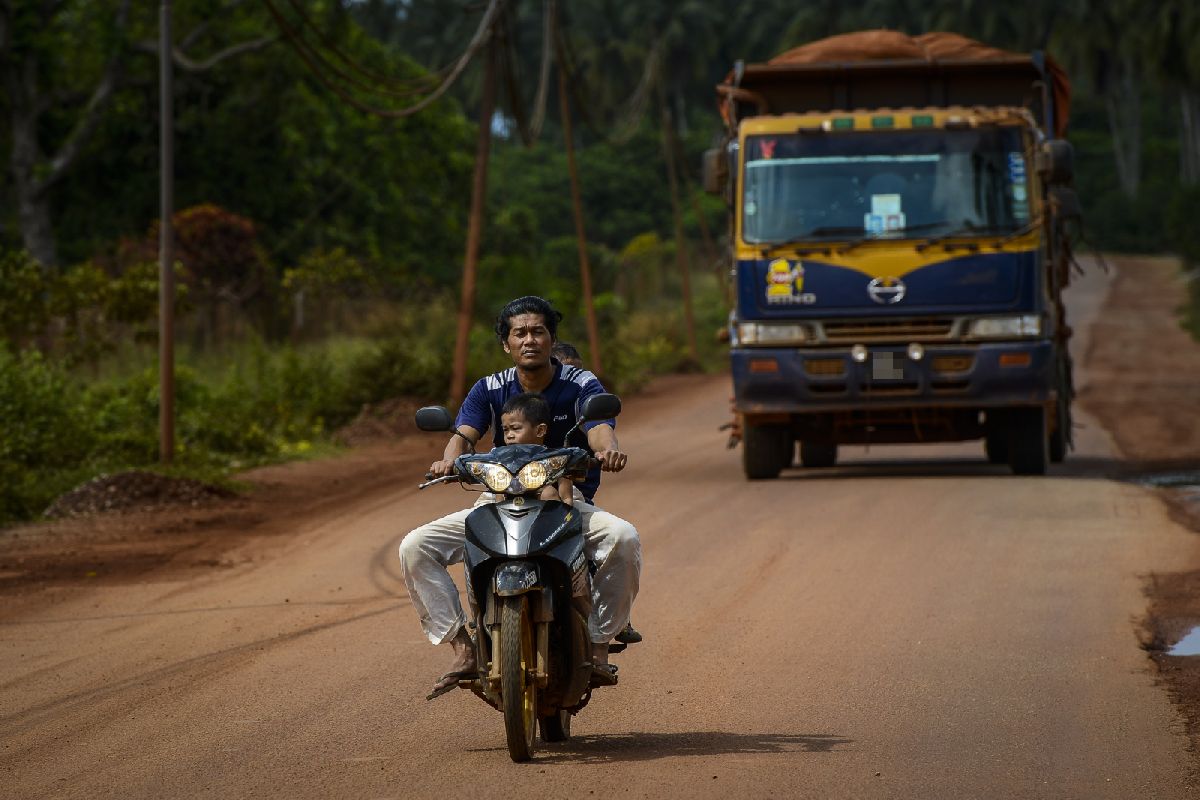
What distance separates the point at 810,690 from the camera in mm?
7594

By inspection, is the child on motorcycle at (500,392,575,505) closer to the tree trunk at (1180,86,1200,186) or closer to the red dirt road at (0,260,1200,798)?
the red dirt road at (0,260,1200,798)

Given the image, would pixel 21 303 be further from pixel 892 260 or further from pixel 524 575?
pixel 524 575

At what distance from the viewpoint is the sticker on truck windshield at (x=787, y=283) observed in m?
15.7

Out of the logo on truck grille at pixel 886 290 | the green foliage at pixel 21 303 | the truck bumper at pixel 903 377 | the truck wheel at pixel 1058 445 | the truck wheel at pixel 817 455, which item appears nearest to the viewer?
the logo on truck grille at pixel 886 290

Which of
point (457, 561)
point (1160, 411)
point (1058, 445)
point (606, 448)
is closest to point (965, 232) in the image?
point (1058, 445)

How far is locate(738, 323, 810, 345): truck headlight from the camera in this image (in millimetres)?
15852

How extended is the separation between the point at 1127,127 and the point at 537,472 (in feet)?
276

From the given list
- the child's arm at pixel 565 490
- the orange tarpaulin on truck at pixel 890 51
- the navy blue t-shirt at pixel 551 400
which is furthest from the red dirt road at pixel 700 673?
the orange tarpaulin on truck at pixel 890 51

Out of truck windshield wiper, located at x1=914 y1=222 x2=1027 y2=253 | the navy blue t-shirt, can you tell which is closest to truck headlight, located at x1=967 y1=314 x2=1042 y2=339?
truck windshield wiper, located at x1=914 y1=222 x2=1027 y2=253

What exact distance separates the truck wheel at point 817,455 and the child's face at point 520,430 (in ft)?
40.2

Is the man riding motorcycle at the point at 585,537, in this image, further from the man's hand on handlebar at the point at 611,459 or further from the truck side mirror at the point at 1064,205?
the truck side mirror at the point at 1064,205

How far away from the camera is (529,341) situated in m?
6.55

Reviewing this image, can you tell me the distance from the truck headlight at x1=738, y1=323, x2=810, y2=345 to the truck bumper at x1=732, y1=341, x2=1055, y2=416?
0.08 m

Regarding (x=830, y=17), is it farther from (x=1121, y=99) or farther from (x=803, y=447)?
(x=803, y=447)
